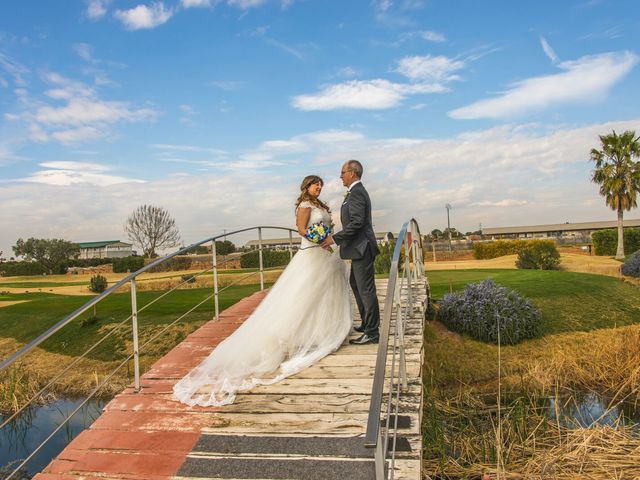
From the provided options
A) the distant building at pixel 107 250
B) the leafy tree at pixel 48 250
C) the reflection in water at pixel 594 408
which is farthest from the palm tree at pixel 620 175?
the distant building at pixel 107 250

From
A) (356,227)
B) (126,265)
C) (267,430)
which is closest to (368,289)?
(356,227)

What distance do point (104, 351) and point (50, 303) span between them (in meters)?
7.46

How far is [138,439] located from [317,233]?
9.33 ft

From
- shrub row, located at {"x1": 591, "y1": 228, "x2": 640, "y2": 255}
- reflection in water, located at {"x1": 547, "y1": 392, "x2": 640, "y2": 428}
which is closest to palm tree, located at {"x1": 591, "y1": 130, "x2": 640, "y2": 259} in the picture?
shrub row, located at {"x1": 591, "y1": 228, "x2": 640, "y2": 255}

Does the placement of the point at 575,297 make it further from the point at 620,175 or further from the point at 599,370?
the point at 620,175

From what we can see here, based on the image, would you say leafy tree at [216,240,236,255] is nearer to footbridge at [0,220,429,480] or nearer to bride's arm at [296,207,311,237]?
bride's arm at [296,207,311,237]

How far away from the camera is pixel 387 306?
9.55 feet

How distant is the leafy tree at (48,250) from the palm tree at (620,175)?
43.2 metres

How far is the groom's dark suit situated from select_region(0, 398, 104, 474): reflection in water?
16.8ft

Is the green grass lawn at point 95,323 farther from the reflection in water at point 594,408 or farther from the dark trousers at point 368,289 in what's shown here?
the reflection in water at point 594,408

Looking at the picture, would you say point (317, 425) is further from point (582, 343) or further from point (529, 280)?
point (529, 280)

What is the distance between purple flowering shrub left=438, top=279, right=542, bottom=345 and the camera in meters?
10.8

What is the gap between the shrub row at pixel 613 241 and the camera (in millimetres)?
36031

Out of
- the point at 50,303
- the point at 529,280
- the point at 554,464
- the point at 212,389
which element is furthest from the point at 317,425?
the point at 50,303
